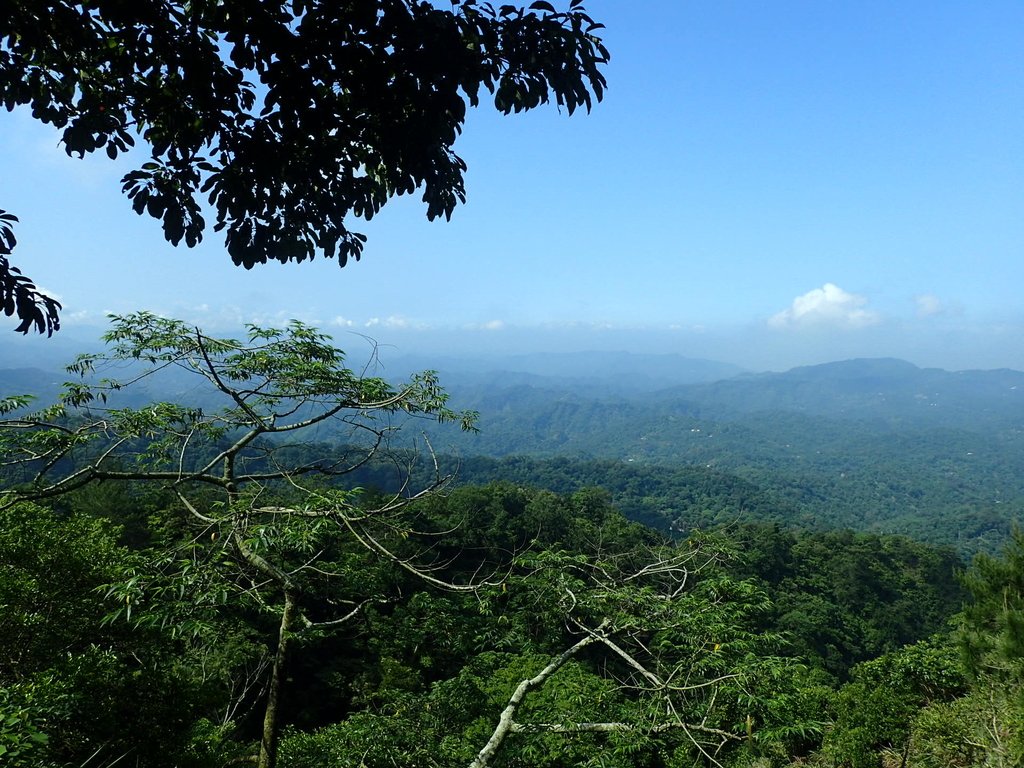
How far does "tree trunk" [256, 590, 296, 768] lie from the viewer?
4.11 metres

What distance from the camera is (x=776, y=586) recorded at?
29.9 metres

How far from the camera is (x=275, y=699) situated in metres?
4.18

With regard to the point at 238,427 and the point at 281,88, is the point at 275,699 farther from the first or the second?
the point at 281,88

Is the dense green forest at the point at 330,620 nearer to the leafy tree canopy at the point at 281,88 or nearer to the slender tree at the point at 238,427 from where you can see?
the slender tree at the point at 238,427

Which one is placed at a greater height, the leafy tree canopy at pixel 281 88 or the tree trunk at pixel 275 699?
the leafy tree canopy at pixel 281 88

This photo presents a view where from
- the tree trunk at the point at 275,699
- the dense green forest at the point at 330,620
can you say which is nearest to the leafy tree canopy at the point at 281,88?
the dense green forest at the point at 330,620

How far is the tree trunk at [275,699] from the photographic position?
411 cm

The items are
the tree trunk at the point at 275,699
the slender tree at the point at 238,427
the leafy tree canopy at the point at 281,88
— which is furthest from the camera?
the tree trunk at the point at 275,699

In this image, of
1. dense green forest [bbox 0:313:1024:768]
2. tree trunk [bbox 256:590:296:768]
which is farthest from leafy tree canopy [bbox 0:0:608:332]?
tree trunk [bbox 256:590:296:768]

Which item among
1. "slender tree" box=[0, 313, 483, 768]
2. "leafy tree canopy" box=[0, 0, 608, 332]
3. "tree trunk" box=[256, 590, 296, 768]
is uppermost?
"leafy tree canopy" box=[0, 0, 608, 332]

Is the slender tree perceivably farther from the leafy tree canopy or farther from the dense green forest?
the leafy tree canopy

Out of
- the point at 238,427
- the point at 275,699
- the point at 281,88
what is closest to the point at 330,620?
the point at 275,699

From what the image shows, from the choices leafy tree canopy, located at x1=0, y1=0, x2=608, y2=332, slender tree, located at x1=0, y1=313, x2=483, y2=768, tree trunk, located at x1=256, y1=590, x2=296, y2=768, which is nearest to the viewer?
leafy tree canopy, located at x1=0, y1=0, x2=608, y2=332

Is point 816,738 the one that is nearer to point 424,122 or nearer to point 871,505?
point 424,122
